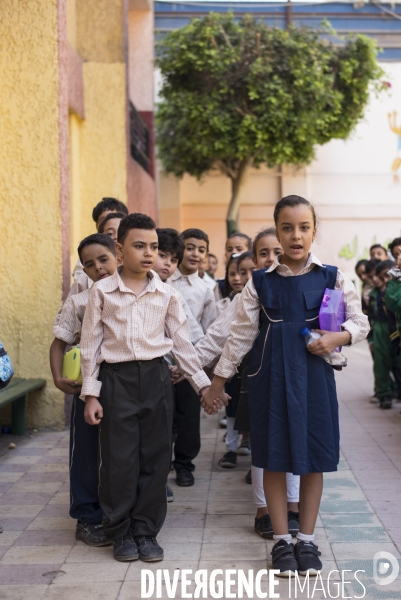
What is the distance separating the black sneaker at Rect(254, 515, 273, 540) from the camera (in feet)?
13.4

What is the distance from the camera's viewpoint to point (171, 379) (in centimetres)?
436

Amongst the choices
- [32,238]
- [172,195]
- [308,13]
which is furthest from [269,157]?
[32,238]

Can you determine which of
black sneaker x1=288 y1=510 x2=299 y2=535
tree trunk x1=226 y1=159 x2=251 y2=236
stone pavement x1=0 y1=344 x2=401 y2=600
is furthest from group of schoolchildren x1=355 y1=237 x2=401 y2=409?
tree trunk x1=226 y1=159 x2=251 y2=236

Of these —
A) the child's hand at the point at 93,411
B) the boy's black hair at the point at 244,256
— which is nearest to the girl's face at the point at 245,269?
the boy's black hair at the point at 244,256

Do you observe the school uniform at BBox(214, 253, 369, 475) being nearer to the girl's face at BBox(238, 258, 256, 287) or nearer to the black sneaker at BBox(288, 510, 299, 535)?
the black sneaker at BBox(288, 510, 299, 535)

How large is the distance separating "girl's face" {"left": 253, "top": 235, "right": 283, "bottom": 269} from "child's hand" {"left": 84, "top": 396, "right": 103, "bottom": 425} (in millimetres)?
1257

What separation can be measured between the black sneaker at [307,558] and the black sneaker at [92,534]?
1.00 meters

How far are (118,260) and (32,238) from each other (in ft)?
8.92

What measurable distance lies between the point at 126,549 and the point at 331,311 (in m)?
1.48

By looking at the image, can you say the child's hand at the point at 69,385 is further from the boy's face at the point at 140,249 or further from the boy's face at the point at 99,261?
the boy's face at the point at 140,249

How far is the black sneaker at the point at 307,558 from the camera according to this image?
11.7 ft

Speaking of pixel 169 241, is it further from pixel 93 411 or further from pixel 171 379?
pixel 93 411

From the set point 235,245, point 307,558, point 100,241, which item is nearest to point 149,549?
point 307,558

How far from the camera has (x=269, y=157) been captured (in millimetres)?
19047
